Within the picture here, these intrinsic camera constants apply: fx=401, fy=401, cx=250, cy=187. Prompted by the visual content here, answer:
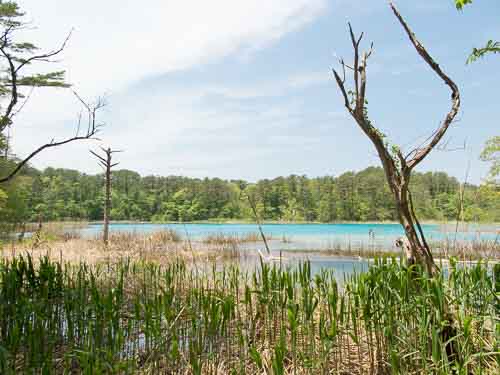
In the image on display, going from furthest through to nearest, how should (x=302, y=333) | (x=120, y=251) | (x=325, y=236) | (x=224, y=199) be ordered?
(x=224, y=199) → (x=325, y=236) → (x=120, y=251) → (x=302, y=333)

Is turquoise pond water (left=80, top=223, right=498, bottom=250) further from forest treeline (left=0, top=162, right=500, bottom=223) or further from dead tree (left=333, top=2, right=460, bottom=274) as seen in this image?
forest treeline (left=0, top=162, right=500, bottom=223)

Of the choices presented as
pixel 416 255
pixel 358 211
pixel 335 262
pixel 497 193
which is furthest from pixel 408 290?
pixel 358 211

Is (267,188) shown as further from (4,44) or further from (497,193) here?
(4,44)

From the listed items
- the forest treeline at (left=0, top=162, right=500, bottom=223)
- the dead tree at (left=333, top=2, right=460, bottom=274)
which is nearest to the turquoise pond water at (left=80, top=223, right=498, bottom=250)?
the dead tree at (left=333, top=2, right=460, bottom=274)

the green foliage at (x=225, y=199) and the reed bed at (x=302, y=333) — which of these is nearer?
the reed bed at (x=302, y=333)

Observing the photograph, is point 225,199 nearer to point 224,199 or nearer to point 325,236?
point 224,199

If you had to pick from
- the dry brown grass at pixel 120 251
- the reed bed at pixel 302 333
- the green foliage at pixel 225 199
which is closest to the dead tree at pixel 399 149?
the reed bed at pixel 302 333

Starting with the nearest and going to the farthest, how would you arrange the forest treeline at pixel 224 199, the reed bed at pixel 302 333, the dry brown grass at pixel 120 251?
the reed bed at pixel 302 333 < the dry brown grass at pixel 120 251 < the forest treeline at pixel 224 199

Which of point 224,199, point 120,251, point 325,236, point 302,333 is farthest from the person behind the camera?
point 224,199

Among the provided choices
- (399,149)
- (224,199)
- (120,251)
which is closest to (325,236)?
(120,251)

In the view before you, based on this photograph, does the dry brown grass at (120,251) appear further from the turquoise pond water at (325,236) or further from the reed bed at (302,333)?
the reed bed at (302,333)

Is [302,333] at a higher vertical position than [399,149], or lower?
lower

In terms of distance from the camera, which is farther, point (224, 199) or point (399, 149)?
point (224, 199)

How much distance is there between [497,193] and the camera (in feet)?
50.9
